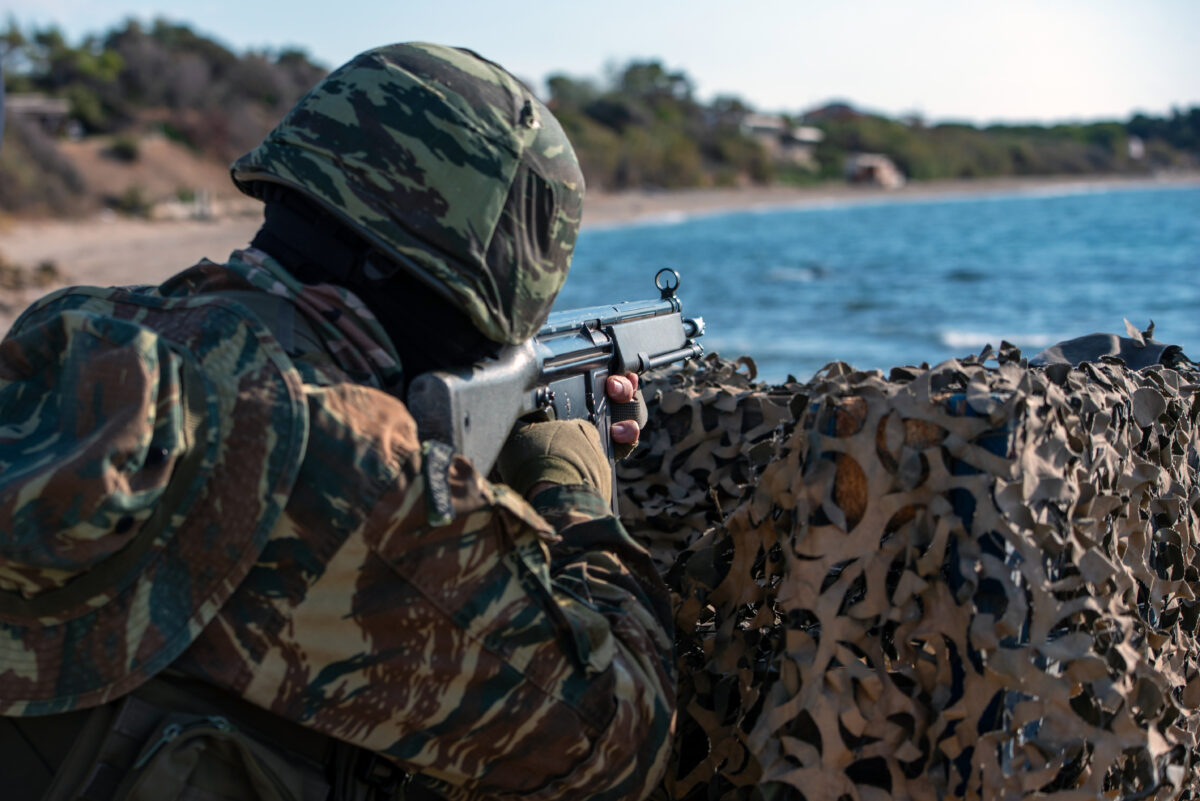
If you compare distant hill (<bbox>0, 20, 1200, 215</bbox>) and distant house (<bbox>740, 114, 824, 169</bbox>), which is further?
distant house (<bbox>740, 114, 824, 169</bbox>)

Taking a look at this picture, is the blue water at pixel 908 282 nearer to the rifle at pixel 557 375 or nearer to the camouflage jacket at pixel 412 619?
the rifle at pixel 557 375

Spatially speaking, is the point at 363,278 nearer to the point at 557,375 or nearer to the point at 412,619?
the point at 412,619

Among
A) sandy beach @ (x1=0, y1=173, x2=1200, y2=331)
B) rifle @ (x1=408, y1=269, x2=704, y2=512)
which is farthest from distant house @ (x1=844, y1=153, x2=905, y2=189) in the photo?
rifle @ (x1=408, y1=269, x2=704, y2=512)

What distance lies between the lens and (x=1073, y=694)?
1782 millimetres

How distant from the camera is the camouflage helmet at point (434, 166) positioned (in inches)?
69.4

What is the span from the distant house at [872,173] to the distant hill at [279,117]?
0.96 metres

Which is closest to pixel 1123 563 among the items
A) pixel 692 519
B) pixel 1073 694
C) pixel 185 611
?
pixel 1073 694

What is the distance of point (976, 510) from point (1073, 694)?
0.34 metres

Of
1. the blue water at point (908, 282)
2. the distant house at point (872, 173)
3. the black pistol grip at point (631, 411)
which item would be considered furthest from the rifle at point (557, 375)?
the distant house at point (872, 173)

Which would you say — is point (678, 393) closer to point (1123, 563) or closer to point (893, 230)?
point (1123, 563)

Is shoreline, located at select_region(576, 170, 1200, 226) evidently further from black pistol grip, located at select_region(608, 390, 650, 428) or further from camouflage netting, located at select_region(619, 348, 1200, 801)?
camouflage netting, located at select_region(619, 348, 1200, 801)

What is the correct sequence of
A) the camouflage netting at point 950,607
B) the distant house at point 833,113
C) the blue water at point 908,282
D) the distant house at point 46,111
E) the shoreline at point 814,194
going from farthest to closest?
1. the distant house at point 833,113
2. the shoreline at point 814,194
3. the distant house at point 46,111
4. the blue water at point 908,282
5. the camouflage netting at point 950,607

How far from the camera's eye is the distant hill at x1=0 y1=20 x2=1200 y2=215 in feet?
125

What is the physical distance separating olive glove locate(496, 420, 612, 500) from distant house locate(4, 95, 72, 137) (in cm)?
4300
